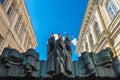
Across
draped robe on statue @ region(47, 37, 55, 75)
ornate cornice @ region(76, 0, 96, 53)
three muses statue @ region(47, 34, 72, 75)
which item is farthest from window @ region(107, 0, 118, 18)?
draped robe on statue @ region(47, 37, 55, 75)

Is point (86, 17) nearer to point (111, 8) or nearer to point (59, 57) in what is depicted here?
point (111, 8)

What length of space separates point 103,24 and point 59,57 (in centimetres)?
1186

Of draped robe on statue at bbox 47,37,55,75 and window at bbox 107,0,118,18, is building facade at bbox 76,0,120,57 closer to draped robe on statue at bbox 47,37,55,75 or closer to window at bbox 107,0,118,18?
window at bbox 107,0,118,18

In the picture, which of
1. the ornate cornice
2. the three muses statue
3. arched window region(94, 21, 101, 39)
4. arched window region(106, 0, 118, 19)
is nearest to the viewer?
the three muses statue

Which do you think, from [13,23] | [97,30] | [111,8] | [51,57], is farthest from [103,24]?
[51,57]

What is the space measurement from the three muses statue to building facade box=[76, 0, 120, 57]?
810 cm

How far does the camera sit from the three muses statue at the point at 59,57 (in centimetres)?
376

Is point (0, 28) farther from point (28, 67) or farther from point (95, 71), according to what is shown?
point (95, 71)

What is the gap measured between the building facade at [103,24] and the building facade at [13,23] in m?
7.93

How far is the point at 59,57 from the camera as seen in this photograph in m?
4.00

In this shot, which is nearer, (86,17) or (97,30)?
(97,30)

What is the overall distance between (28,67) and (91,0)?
1528 cm

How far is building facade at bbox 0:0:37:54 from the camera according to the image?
12000 millimetres

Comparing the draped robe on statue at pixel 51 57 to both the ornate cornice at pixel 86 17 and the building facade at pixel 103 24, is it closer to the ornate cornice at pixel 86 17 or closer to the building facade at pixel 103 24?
the building facade at pixel 103 24
